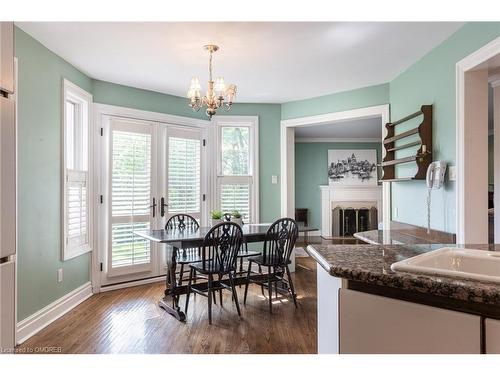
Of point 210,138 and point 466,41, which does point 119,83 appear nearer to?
point 210,138

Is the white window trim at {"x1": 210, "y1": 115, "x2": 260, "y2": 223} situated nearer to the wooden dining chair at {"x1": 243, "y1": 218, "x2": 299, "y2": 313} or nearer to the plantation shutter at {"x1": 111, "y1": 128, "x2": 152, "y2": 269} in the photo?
the plantation shutter at {"x1": 111, "y1": 128, "x2": 152, "y2": 269}

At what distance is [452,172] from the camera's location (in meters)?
2.83

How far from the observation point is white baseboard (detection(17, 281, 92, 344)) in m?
2.82

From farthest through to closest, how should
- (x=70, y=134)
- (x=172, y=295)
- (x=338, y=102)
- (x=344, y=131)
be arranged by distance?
(x=344, y=131)
(x=338, y=102)
(x=70, y=134)
(x=172, y=295)

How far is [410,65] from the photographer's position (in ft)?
11.7

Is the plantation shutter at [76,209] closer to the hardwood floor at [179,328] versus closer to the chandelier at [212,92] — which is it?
the hardwood floor at [179,328]

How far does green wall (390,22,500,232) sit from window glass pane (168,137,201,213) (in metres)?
2.64

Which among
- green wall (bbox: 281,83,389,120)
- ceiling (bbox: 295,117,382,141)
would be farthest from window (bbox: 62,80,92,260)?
ceiling (bbox: 295,117,382,141)

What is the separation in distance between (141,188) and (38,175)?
1433 mm

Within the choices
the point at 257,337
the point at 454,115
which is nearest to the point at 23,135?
the point at 257,337

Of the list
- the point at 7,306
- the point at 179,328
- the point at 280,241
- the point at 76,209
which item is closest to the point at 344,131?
the point at 280,241

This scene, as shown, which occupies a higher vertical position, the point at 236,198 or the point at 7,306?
the point at 236,198

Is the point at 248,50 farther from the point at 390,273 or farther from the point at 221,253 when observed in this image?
the point at 390,273

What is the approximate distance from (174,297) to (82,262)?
4.03ft
